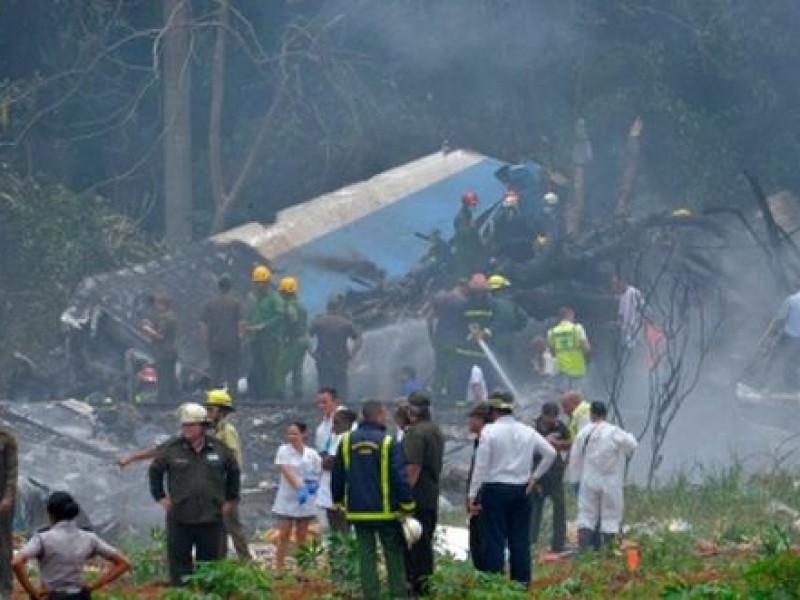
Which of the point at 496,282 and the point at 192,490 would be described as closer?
the point at 192,490

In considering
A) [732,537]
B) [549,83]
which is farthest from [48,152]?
[732,537]

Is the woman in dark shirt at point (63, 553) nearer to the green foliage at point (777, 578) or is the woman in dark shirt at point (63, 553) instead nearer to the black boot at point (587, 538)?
the green foliage at point (777, 578)

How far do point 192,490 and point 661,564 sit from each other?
397cm

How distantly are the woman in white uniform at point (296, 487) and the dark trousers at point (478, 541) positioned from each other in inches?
111

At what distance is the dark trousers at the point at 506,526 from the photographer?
1689 centimetres

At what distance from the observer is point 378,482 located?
51.8ft

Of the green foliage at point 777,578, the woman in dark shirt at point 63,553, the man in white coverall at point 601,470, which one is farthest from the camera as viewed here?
the man in white coverall at point 601,470

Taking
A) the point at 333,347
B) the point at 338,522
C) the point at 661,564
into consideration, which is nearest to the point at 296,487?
the point at 338,522

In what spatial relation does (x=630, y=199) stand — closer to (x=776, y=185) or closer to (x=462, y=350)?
(x=776, y=185)

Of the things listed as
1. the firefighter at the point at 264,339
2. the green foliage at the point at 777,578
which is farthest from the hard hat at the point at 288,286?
the green foliage at the point at 777,578

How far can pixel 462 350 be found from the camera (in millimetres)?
28781

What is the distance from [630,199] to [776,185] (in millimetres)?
2937

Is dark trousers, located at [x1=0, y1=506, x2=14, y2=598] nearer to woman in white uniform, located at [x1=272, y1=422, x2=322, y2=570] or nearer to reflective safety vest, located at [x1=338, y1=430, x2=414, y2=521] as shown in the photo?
reflective safety vest, located at [x1=338, y1=430, x2=414, y2=521]

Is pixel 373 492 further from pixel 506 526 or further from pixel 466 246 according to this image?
pixel 466 246
